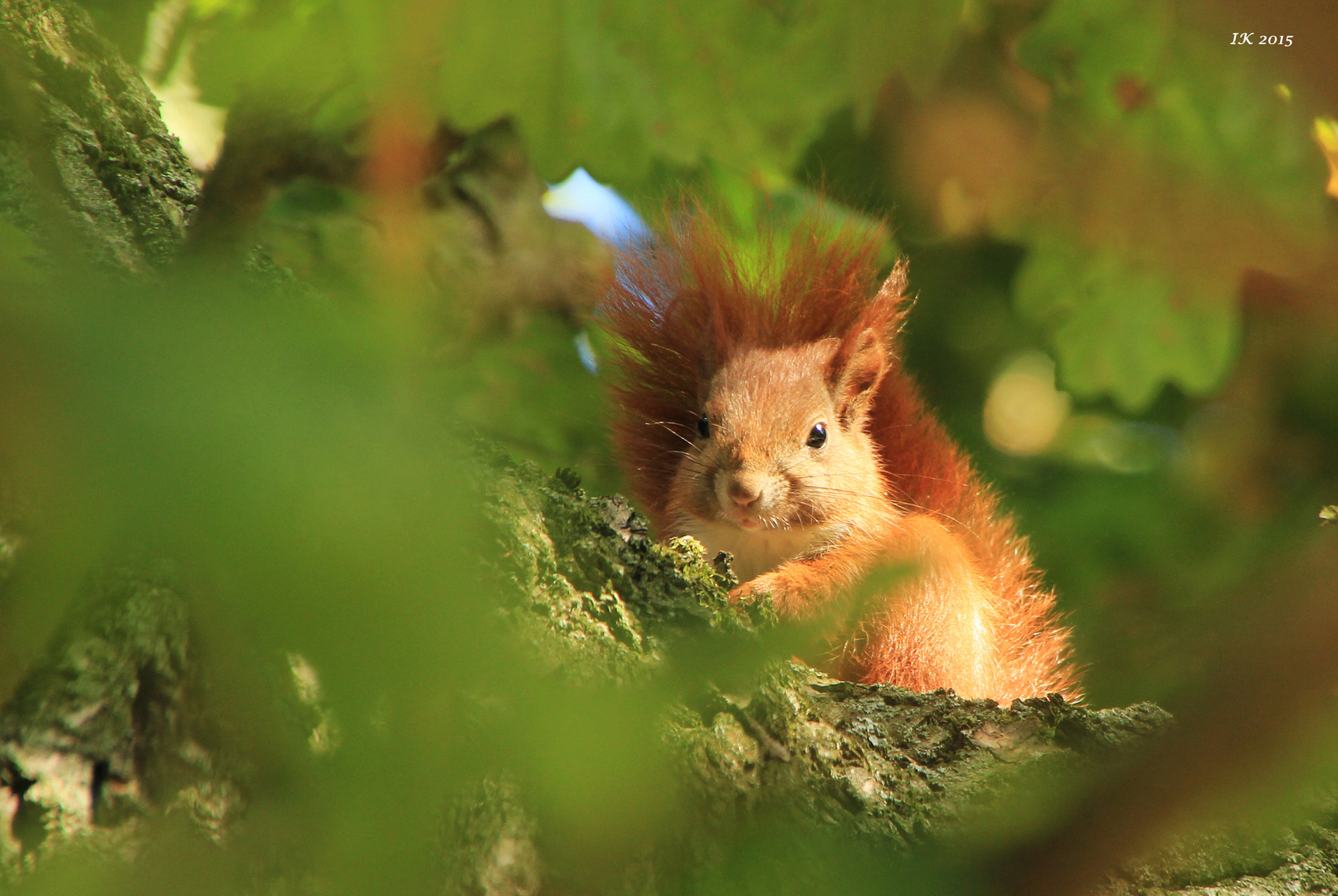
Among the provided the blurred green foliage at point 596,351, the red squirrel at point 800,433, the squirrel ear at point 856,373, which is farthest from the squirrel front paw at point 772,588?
the blurred green foliage at point 596,351

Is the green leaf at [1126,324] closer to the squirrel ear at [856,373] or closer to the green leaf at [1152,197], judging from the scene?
the green leaf at [1152,197]

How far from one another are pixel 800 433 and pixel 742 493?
0.25 m

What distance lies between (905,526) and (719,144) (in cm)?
93

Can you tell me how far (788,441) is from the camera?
2.39 metres

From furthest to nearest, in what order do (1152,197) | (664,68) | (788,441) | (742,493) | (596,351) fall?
(596,351) < (1152,197) < (788,441) < (742,493) < (664,68)

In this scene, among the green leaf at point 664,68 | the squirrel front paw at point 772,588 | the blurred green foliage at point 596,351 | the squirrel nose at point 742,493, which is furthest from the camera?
the squirrel nose at point 742,493

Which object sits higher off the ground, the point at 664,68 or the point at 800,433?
the point at 664,68

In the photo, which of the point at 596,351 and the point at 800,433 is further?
the point at 596,351

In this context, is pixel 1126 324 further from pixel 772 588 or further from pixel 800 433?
pixel 772 588

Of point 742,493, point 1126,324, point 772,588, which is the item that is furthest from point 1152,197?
point 772,588

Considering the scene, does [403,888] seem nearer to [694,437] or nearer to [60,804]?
[60,804]

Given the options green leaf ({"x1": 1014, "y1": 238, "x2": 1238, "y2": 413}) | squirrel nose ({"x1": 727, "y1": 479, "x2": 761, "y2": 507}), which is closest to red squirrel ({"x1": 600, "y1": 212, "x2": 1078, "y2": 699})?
squirrel nose ({"x1": 727, "y1": 479, "x2": 761, "y2": 507})

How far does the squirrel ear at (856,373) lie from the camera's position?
8.00 feet

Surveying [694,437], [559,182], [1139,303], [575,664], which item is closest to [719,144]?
[559,182]
